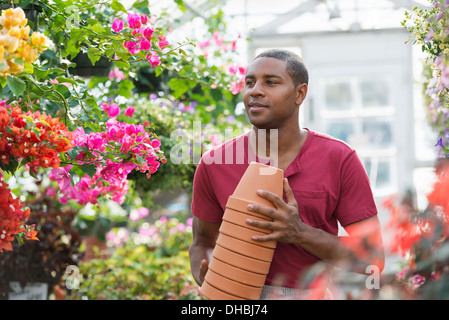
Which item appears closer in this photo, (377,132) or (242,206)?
Result: (242,206)

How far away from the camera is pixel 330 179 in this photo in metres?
1.55

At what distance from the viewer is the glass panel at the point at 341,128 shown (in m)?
4.67

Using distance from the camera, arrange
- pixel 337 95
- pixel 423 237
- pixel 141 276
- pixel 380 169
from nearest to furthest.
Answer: pixel 423 237
pixel 141 276
pixel 380 169
pixel 337 95

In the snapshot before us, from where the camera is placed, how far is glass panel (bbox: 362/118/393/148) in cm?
462

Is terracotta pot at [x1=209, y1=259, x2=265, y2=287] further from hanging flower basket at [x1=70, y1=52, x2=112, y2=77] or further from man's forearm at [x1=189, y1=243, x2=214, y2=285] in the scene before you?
hanging flower basket at [x1=70, y1=52, x2=112, y2=77]

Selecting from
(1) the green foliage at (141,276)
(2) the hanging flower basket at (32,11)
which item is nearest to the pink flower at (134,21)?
(2) the hanging flower basket at (32,11)

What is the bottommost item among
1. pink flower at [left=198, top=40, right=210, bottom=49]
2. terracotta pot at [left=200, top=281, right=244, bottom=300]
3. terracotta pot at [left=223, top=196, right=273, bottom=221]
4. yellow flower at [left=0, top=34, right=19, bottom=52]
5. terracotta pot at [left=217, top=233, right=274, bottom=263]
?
terracotta pot at [left=200, top=281, right=244, bottom=300]

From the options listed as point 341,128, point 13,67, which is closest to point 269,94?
point 13,67

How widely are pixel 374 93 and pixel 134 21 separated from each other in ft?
11.0

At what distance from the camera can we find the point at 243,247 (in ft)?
4.07

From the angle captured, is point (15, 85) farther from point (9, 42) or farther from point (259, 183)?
point (259, 183)

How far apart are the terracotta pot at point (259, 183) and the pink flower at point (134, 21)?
0.64m

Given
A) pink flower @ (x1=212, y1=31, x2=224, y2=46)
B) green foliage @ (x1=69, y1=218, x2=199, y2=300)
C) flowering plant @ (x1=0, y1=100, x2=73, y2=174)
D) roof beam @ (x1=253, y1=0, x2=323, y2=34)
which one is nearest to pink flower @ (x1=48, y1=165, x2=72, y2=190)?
flowering plant @ (x1=0, y1=100, x2=73, y2=174)

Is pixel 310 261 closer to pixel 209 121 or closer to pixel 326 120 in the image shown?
pixel 209 121
